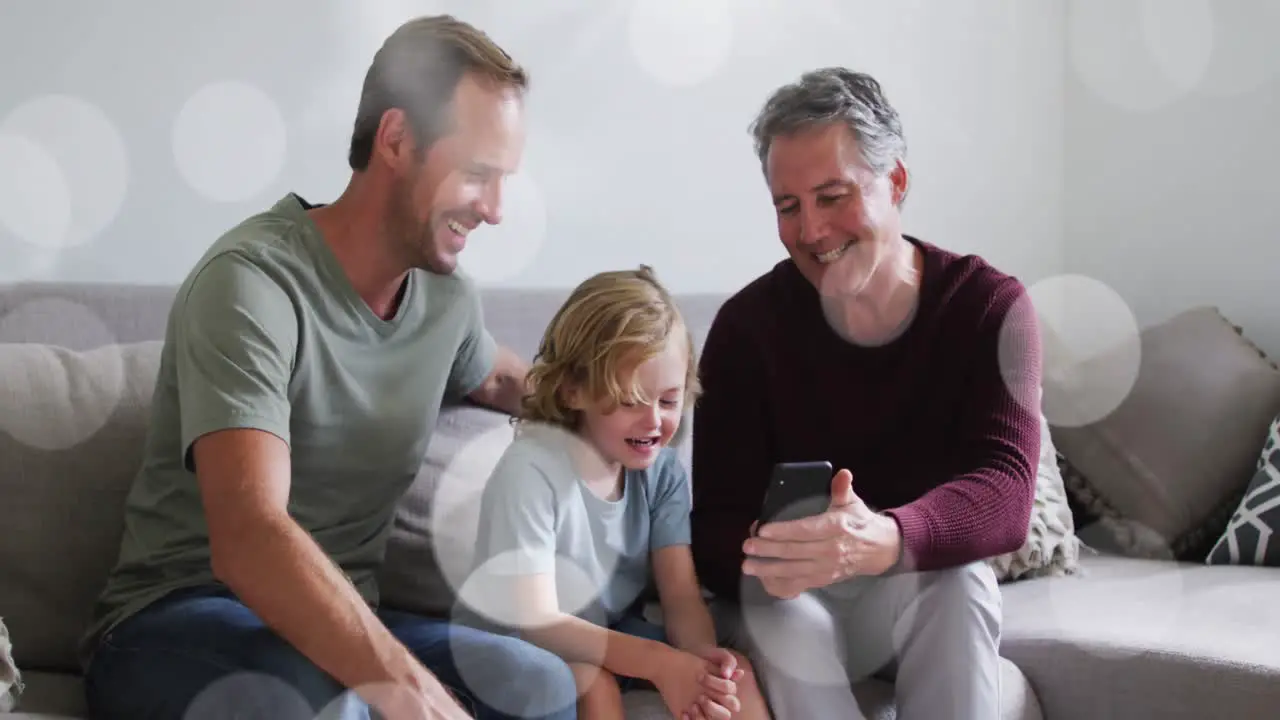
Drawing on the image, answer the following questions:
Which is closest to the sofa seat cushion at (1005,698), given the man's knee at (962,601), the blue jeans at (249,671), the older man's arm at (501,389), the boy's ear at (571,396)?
the man's knee at (962,601)

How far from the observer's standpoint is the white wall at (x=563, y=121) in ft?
6.21

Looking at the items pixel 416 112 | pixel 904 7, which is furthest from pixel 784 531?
pixel 904 7

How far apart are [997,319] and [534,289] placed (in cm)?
76

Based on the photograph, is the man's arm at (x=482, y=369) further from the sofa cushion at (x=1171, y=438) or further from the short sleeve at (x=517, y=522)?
the sofa cushion at (x=1171, y=438)

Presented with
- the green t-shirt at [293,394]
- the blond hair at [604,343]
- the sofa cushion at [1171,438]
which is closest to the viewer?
the green t-shirt at [293,394]

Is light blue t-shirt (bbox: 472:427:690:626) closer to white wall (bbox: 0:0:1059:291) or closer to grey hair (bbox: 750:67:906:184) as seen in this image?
grey hair (bbox: 750:67:906:184)

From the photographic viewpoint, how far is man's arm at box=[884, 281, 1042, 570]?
1522 millimetres

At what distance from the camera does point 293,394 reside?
4.80ft

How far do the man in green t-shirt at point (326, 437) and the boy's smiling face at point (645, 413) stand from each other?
212 mm

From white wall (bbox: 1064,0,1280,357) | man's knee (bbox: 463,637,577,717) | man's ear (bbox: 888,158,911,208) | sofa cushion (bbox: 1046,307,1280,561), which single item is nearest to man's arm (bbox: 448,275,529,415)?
man's knee (bbox: 463,637,577,717)

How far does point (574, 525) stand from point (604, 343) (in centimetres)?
23

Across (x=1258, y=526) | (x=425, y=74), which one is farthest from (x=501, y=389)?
(x=1258, y=526)

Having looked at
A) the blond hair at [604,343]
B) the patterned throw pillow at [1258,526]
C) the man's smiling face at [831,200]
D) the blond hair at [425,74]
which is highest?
the blond hair at [425,74]

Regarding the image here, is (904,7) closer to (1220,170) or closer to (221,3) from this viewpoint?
(1220,170)
